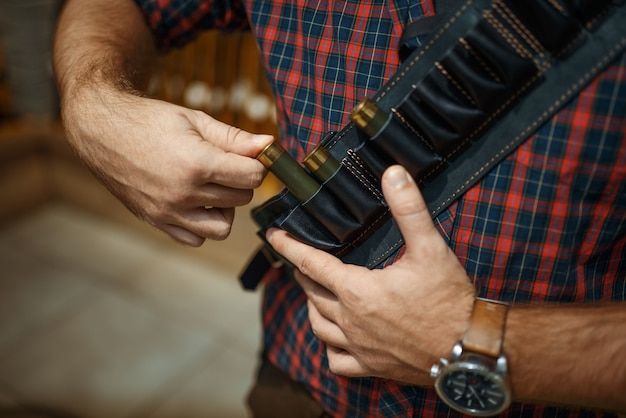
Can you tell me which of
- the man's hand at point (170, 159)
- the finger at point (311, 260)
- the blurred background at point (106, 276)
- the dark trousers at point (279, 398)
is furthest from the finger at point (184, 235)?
the blurred background at point (106, 276)

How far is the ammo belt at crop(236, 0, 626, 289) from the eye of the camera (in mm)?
618

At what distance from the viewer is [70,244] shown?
8.20ft

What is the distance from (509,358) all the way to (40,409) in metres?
1.68

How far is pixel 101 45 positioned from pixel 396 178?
0.56m

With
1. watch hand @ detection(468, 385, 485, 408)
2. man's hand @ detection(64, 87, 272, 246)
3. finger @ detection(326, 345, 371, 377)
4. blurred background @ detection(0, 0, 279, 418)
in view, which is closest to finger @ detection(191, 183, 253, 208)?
man's hand @ detection(64, 87, 272, 246)

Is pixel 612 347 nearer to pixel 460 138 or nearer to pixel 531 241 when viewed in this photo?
pixel 531 241

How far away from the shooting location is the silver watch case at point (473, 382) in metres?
0.63

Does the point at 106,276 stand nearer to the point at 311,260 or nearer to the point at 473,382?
the point at 311,260

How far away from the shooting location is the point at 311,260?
722 mm

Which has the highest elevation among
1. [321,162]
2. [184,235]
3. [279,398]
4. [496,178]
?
[496,178]

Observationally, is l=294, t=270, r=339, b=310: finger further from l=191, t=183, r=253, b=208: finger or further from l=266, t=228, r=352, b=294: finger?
l=191, t=183, r=253, b=208: finger

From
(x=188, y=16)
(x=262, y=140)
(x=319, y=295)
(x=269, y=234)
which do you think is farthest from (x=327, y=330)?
(x=188, y=16)

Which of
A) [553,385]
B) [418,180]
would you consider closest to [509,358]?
[553,385]

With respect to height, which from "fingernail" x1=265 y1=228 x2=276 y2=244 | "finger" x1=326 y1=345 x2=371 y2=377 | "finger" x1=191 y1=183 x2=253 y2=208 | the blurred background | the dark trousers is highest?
"finger" x1=191 y1=183 x2=253 y2=208
